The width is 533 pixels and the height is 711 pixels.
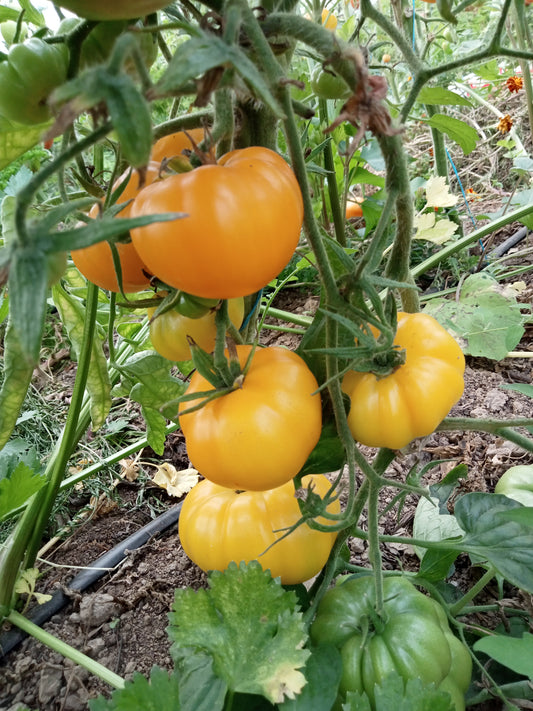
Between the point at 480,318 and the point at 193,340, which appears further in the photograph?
the point at 480,318

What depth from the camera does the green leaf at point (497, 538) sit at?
0.66 metres

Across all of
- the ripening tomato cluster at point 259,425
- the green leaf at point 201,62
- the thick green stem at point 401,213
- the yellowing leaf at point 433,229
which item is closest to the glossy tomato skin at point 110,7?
the green leaf at point 201,62

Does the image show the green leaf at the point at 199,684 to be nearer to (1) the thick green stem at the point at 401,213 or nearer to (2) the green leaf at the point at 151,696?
(2) the green leaf at the point at 151,696

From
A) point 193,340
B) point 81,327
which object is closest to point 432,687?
point 193,340

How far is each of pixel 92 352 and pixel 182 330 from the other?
0.36 m

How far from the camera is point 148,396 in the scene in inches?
36.5

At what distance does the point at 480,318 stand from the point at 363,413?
0.66 meters

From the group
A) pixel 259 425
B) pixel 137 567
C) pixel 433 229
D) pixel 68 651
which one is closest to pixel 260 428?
pixel 259 425

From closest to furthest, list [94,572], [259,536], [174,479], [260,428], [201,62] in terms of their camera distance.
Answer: [201,62]
[260,428]
[259,536]
[94,572]
[174,479]

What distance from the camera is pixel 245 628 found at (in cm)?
64

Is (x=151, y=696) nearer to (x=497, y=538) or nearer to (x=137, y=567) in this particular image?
(x=497, y=538)

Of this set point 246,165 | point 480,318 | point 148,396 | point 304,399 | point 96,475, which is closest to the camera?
point 246,165

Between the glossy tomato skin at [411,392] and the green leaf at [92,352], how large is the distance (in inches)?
19.7

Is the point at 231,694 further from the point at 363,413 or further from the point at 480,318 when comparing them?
the point at 480,318
